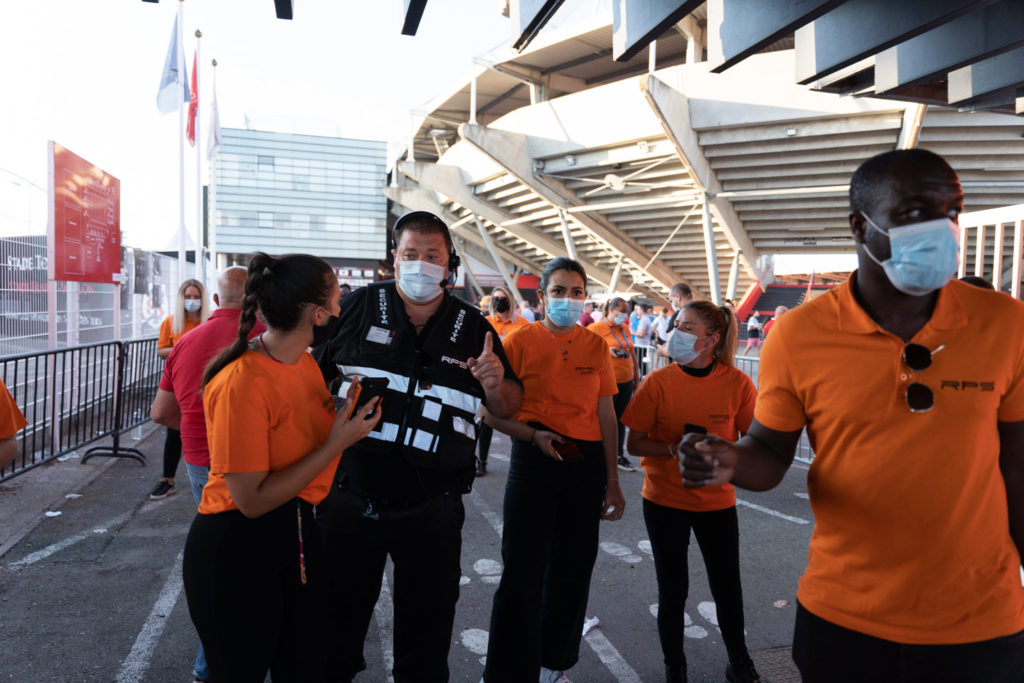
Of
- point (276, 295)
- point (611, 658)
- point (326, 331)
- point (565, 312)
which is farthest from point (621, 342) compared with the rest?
point (276, 295)

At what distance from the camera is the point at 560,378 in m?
3.19

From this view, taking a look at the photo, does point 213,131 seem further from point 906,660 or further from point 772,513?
point 906,660

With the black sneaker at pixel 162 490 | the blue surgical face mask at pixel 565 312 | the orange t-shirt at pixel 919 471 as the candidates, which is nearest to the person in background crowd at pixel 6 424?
the blue surgical face mask at pixel 565 312

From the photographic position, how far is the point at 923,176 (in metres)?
1.53

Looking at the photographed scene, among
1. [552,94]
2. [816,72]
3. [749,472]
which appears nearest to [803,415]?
[749,472]

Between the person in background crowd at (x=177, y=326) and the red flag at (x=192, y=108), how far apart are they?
884cm

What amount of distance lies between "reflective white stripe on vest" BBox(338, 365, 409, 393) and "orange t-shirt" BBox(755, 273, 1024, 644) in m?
1.39

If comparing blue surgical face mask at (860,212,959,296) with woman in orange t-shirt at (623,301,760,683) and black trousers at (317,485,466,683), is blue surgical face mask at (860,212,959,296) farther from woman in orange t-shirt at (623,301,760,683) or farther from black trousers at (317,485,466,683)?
black trousers at (317,485,466,683)

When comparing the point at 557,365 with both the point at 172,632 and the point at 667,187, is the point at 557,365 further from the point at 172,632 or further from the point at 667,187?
the point at 667,187

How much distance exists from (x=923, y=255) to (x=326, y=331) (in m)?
1.84

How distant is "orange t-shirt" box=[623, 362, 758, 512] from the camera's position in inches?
123

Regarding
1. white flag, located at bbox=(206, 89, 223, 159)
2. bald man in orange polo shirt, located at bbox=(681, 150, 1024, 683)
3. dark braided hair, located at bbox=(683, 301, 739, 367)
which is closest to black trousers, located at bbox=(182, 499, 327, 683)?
bald man in orange polo shirt, located at bbox=(681, 150, 1024, 683)

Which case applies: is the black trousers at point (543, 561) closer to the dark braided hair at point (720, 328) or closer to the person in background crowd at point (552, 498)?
the person in background crowd at point (552, 498)

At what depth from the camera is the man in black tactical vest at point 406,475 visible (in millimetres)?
2342
